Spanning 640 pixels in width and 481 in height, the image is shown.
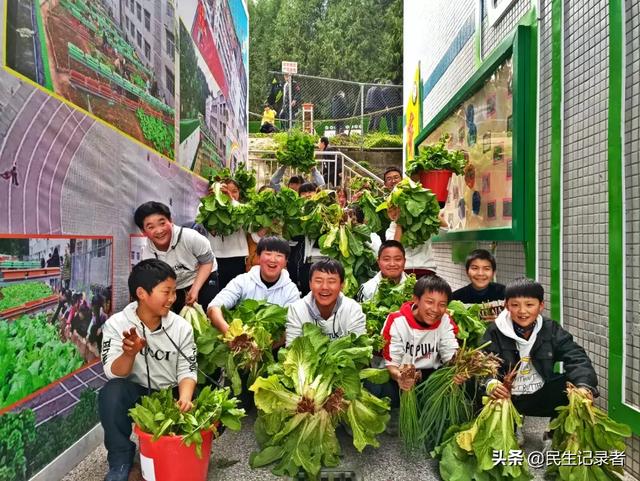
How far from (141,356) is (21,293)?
72 centimetres

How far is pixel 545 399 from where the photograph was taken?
118 inches

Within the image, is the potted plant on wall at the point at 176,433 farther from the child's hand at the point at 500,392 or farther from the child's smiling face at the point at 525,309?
the child's smiling face at the point at 525,309

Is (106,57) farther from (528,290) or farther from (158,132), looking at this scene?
(528,290)

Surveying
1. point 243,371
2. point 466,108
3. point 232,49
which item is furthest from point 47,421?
point 232,49

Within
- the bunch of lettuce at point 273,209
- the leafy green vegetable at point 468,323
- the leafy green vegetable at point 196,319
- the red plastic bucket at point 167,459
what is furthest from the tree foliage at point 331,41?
the red plastic bucket at point 167,459

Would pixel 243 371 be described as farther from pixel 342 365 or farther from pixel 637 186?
pixel 637 186

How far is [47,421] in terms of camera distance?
2643 mm

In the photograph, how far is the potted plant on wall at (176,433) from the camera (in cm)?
239

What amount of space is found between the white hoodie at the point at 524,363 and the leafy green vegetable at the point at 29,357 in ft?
8.71

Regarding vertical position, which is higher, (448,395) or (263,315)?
(263,315)

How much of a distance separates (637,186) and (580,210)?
0.65 meters

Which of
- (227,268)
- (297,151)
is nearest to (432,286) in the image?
(227,268)

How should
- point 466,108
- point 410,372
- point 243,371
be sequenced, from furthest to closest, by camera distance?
point 466,108
point 243,371
point 410,372

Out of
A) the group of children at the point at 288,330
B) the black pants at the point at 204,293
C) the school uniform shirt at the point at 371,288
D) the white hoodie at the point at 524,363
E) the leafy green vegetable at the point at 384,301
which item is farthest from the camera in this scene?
the school uniform shirt at the point at 371,288
